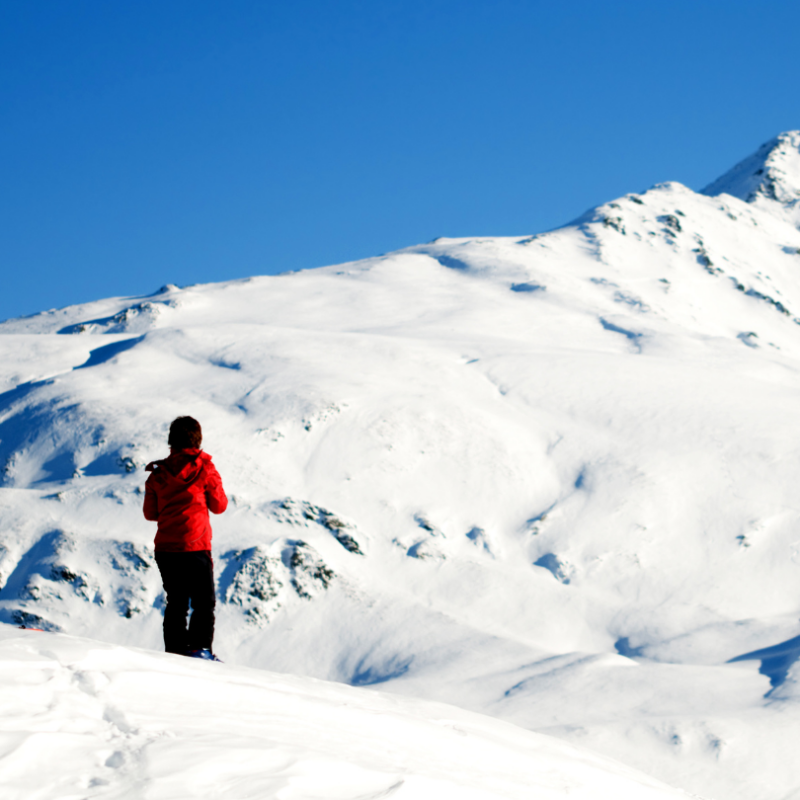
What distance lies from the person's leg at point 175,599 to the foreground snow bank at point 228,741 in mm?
1301

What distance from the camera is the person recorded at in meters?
6.46

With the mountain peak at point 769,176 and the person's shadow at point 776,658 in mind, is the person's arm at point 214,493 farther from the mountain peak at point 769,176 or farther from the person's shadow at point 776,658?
the mountain peak at point 769,176

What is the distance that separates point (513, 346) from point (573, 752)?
50.6ft

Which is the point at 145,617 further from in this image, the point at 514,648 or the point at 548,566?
the point at 548,566

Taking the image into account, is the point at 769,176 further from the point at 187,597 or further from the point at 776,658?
the point at 187,597

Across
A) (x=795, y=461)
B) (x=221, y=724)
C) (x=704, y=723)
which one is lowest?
(x=704, y=723)

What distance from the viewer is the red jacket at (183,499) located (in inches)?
254

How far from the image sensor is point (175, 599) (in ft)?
21.5

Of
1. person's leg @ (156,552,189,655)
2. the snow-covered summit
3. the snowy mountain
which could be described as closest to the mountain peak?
Answer: the snow-covered summit

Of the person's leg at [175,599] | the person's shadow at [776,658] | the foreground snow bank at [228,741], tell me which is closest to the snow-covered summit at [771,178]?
the person's shadow at [776,658]

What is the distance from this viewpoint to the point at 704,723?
8.66 metres

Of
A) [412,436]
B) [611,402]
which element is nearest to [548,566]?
[412,436]

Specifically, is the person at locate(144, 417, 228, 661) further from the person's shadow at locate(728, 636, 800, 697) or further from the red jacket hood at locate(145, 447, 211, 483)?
the person's shadow at locate(728, 636, 800, 697)

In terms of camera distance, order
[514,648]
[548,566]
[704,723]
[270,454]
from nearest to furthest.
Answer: [704,723]
[514,648]
[548,566]
[270,454]
